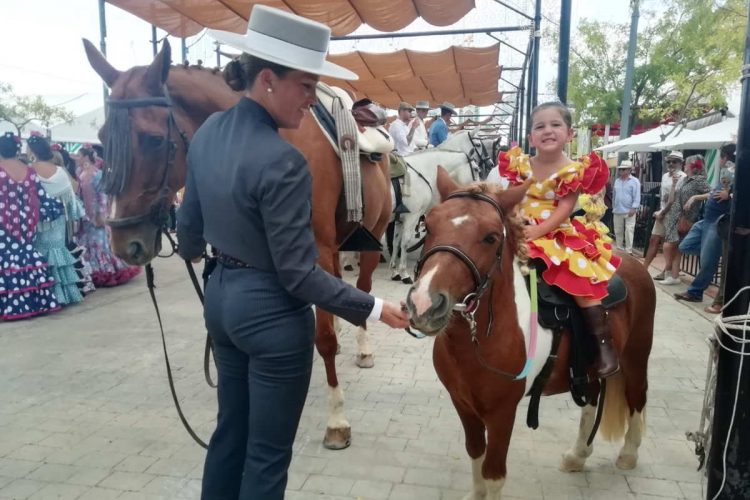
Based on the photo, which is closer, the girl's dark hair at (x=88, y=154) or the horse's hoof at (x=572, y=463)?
the horse's hoof at (x=572, y=463)

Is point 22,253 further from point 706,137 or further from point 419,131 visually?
point 706,137

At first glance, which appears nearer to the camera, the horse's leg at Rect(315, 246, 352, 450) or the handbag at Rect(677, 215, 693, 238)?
the horse's leg at Rect(315, 246, 352, 450)

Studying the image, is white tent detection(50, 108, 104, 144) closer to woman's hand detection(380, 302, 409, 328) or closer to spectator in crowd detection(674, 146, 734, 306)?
spectator in crowd detection(674, 146, 734, 306)

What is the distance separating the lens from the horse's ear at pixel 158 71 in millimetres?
2936

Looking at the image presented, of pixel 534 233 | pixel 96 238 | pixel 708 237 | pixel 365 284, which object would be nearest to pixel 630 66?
pixel 708 237

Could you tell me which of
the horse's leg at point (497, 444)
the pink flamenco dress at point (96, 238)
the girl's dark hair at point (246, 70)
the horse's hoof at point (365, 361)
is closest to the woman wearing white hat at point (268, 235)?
the girl's dark hair at point (246, 70)

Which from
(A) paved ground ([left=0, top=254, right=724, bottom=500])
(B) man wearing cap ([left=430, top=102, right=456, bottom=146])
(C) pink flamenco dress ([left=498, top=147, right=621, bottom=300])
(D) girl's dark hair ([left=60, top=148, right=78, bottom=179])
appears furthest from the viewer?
(B) man wearing cap ([left=430, top=102, right=456, bottom=146])

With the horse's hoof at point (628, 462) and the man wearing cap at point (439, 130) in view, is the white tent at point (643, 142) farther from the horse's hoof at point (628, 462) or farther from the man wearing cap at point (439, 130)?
the horse's hoof at point (628, 462)

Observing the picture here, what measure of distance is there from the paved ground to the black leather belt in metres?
1.64

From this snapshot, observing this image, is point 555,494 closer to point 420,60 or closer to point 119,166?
point 119,166

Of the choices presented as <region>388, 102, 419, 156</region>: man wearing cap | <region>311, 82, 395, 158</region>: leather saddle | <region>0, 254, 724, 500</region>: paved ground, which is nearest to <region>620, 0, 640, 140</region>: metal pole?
<region>388, 102, 419, 156</region>: man wearing cap

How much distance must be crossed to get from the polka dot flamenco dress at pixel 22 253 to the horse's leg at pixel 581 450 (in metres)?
6.60

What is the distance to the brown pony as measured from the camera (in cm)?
194

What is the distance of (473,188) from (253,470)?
1.42 meters
